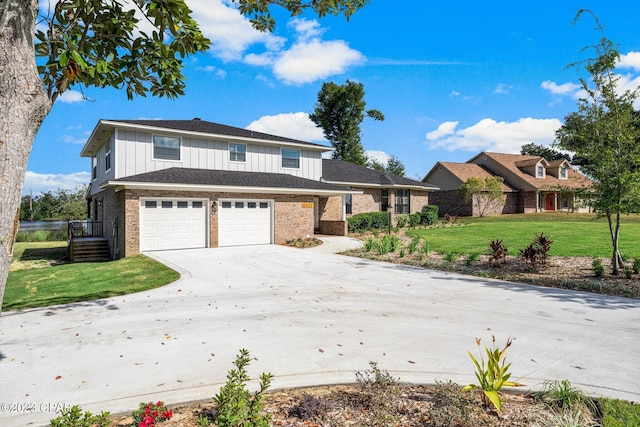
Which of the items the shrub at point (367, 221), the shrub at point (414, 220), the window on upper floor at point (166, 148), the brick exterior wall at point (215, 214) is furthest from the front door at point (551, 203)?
the window on upper floor at point (166, 148)

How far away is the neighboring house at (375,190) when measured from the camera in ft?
86.0

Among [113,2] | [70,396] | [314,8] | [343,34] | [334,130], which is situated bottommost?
[70,396]

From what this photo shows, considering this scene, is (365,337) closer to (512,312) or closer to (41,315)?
(512,312)

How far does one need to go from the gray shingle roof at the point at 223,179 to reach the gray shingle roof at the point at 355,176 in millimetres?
4706

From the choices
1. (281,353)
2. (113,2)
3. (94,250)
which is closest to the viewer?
(281,353)

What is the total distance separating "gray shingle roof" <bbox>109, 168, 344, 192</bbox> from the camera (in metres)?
15.6

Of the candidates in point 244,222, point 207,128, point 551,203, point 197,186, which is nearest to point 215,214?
point 244,222

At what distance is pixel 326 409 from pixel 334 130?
44807mm

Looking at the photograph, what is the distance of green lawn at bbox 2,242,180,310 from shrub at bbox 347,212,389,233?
1265cm

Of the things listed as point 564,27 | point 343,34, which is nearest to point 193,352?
point 343,34

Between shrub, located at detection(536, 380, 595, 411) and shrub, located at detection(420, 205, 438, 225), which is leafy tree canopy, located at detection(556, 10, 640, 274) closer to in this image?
shrub, located at detection(536, 380, 595, 411)

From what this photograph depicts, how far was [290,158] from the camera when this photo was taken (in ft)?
73.5

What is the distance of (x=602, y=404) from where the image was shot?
345 cm

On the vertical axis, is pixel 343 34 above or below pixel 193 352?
above
